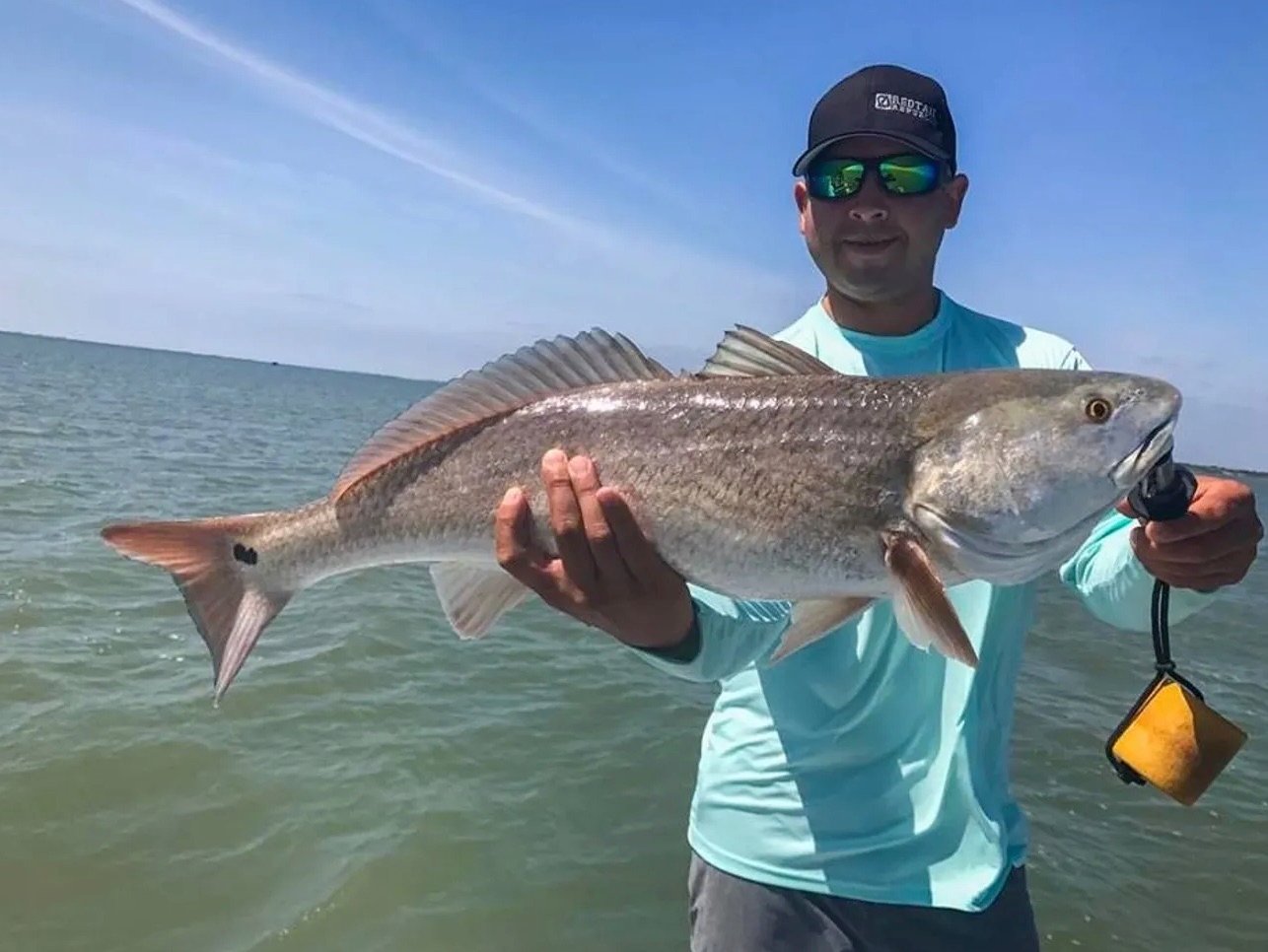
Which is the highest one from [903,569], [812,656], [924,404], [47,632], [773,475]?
[924,404]

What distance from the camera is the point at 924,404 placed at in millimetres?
2785

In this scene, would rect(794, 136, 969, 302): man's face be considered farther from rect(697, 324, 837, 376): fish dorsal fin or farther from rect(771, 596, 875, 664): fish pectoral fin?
rect(771, 596, 875, 664): fish pectoral fin

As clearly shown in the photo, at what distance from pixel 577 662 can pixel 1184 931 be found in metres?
6.86

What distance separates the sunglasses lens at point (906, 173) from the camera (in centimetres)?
338

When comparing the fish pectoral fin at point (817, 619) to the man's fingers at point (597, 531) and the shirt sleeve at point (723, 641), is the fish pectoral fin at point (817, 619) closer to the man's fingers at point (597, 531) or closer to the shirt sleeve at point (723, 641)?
the shirt sleeve at point (723, 641)

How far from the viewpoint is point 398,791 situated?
8117mm

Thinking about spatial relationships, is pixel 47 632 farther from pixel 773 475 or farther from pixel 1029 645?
pixel 1029 645

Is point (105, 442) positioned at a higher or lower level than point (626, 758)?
higher

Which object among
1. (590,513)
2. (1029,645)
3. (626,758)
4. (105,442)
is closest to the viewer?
(590,513)

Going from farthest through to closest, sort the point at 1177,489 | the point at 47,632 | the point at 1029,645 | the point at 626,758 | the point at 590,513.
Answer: the point at 1029,645, the point at 47,632, the point at 626,758, the point at 590,513, the point at 1177,489

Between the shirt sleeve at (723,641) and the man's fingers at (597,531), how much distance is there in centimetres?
29

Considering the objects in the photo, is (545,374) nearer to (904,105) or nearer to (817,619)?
(817,619)

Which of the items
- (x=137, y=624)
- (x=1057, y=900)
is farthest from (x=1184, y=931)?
(x=137, y=624)

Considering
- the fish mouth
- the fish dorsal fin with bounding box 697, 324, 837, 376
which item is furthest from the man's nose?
the fish mouth
